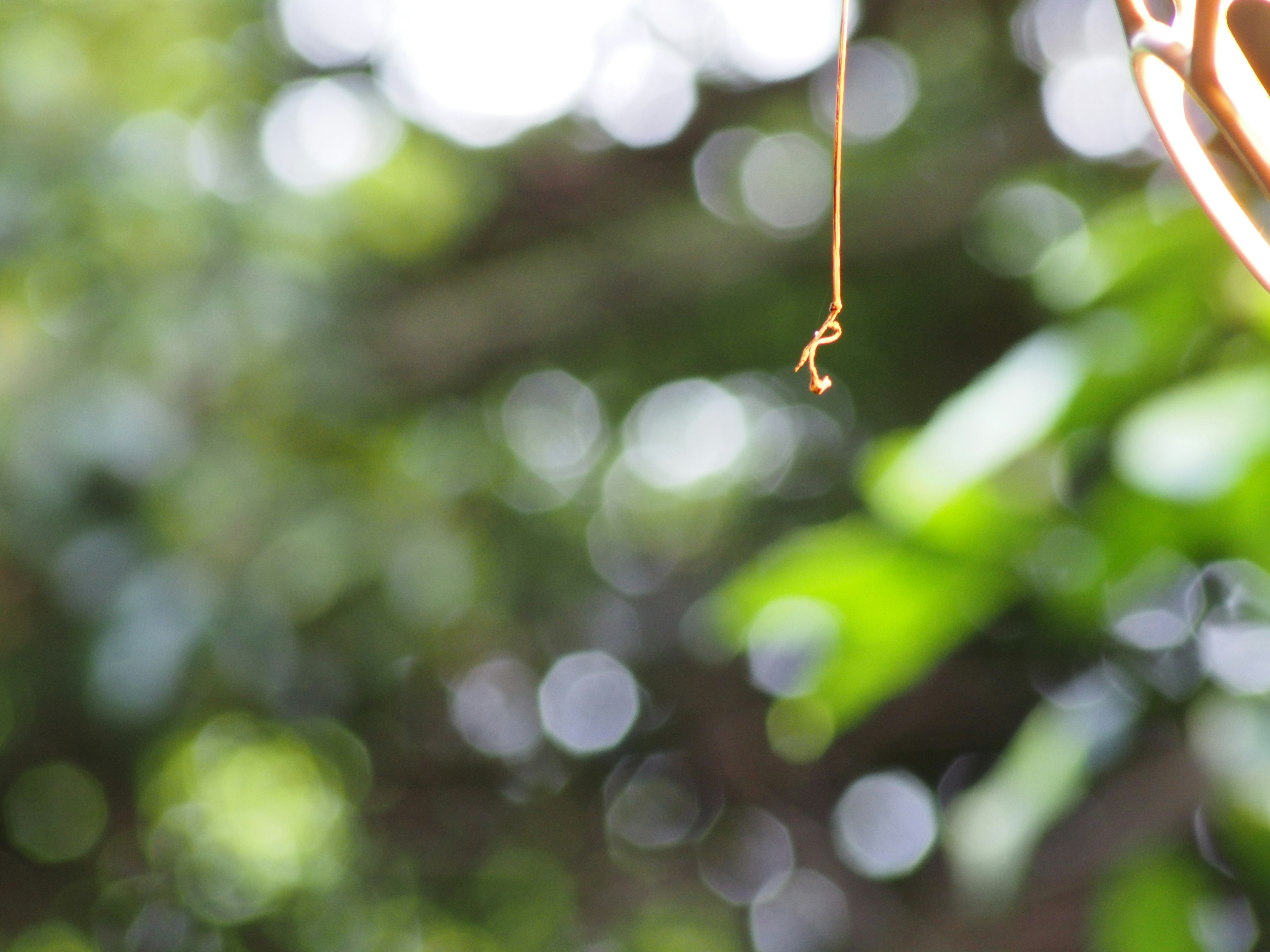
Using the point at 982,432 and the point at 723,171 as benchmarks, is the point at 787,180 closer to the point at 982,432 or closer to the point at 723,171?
the point at 723,171

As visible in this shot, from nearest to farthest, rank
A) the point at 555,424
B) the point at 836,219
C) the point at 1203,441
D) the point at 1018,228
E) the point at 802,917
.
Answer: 1. the point at 836,219
2. the point at 1203,441
3. the point at 1018,228
4. the point at 802,917
5. the point at 555,424

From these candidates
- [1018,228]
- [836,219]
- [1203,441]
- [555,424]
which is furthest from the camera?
[555,424]

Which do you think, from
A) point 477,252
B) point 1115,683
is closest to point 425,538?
point 477,252

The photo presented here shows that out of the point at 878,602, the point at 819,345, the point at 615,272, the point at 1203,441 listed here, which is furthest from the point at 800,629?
the point at 615,272

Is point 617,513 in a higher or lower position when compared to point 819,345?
lower

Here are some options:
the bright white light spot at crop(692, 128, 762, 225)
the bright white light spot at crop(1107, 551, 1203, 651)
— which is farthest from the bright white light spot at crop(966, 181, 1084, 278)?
the bright white light spot at crop(1107, 551, 1203, 651)

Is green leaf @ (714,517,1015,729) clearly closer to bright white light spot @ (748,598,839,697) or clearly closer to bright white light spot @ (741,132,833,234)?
bright white light spot @ (748,598,839,697)
